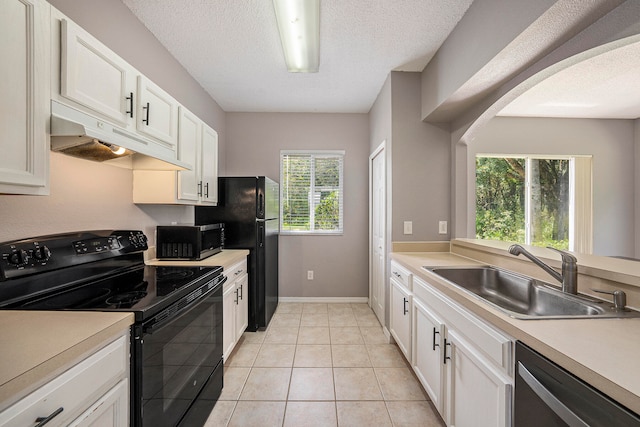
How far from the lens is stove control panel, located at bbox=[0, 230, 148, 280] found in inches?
45.4

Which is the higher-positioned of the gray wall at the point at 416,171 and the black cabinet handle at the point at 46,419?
the gray wall at the point at 416,171

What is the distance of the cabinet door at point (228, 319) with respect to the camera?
220cm

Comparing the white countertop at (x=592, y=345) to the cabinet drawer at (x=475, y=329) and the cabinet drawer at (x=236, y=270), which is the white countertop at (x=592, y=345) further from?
the cabinet drawer at (x=236, y=270)

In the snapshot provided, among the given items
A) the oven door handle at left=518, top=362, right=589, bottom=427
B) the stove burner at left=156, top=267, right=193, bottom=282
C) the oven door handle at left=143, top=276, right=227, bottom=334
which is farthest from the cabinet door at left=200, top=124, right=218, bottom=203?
the oven door handle at left=518, top=362, right=589, bottom=427

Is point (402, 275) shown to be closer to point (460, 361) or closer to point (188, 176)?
point (460, 361)

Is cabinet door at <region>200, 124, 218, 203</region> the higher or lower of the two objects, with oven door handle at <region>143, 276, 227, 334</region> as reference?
higher

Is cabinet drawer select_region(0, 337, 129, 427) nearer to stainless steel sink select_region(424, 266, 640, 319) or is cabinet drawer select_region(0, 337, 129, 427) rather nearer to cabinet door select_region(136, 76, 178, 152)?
cabinet door select_region(136, 76, 178, 152)

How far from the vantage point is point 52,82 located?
1106 millimetres

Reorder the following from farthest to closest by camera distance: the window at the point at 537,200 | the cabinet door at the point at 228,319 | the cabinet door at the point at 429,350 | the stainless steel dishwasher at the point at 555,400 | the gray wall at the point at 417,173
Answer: the window at the point at 537,200
the gray wall at the point at 417,173
the cabinet door at the point at 228,319
the cabinet door at the point at 429,350
the stainless steel dishwasher at the point at 555,400

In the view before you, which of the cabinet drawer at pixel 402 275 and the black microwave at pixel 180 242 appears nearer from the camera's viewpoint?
the cabinet drawer at pixel 402 275

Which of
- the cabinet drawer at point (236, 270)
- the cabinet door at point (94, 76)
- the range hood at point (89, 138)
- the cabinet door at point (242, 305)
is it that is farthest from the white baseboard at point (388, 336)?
the cabinet door at point (94, 76)

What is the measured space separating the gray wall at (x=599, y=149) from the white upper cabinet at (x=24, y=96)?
391cm

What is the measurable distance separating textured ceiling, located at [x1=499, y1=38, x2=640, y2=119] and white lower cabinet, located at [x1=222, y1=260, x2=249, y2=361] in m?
3.23

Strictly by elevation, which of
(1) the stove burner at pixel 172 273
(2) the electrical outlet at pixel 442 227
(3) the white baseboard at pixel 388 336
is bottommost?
(3) the white baseboard at pixel 388 336
